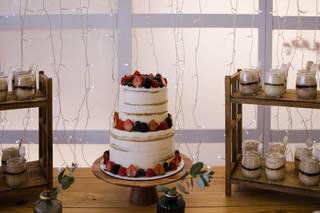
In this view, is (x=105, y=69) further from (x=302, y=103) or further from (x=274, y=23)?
(x=302, y=103)

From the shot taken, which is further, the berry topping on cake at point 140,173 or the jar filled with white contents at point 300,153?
the jar filled with white contents at point 300,153

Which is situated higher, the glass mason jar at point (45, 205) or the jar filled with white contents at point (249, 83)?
the jar filled with white contents at point (249, 83)

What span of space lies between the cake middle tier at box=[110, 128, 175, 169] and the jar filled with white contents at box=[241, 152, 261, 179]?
321mm

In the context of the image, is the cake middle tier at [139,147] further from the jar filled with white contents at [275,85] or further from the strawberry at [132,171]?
the jar filled with white contents at [275,85]

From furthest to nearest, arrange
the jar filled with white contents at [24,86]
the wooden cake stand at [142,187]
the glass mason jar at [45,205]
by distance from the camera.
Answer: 1. the jar filled with white contents at [24,86]
2. the wooden cake stand at [142,187]
3. the glass mason jar at [45,205]

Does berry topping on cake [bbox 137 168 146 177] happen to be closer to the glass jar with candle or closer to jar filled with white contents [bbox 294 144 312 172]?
the glass jar with candle

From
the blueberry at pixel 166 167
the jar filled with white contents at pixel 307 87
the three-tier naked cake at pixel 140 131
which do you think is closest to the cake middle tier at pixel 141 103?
the three-tier naked cake at pixel 140 131

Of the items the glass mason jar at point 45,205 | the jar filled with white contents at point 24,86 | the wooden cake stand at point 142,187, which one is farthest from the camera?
the jar filled with white contents at point 24,86

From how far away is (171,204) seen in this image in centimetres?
125

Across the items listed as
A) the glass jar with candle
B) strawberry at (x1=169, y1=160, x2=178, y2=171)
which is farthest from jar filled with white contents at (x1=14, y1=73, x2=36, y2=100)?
strawberry at (x1=169, y1=160, x2=178, y2=171)

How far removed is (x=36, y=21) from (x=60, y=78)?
1.23 ft

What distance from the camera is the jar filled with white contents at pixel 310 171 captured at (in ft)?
4.91

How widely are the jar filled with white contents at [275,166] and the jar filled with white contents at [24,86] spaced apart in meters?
0.91

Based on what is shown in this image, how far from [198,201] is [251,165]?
24 centimetres
